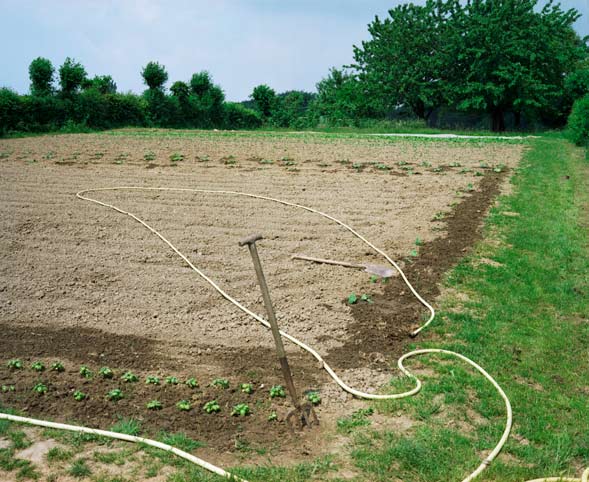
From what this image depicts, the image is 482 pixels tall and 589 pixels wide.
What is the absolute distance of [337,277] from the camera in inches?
227

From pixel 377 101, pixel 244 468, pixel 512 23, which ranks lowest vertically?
pixel 244 468

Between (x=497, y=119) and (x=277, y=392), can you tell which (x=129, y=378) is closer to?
(x=277, y=392)

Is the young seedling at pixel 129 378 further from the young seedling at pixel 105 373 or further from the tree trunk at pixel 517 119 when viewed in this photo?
the tree trunk at pixel 517 119

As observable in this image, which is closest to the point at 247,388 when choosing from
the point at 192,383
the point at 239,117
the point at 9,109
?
the point at 192,383

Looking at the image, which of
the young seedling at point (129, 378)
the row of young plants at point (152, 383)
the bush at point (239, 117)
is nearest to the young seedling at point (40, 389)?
the row of young plants at point (152, 383)

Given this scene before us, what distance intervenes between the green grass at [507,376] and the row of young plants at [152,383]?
26.4 inches

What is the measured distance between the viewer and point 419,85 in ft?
122

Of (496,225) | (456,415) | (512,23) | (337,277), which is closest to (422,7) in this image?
(512,23)

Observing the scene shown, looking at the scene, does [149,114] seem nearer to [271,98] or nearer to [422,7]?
[271,98]

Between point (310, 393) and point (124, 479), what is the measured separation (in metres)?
1.29

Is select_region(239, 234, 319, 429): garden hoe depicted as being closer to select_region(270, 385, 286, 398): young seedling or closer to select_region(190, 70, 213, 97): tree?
select_region(270, 385, 286, 398): young seedling

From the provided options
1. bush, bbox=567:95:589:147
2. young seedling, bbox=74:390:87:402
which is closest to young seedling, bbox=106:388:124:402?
young seedling, bbox=74:390:87:402

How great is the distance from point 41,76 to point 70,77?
154 cm

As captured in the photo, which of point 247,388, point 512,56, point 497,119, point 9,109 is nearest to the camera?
point 247,388
